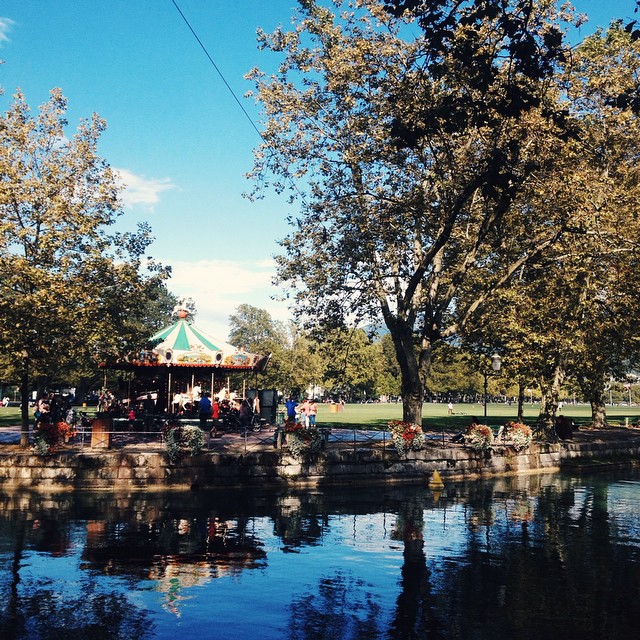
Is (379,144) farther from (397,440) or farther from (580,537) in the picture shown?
(580,537)

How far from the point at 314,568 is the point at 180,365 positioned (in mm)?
18947

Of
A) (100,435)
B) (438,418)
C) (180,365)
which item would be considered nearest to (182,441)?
(100,435)

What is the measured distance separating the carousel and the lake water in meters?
10.5

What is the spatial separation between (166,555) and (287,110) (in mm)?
18661

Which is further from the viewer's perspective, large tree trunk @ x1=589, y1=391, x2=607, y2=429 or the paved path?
large tree trunk @ x1=589, y1=391, x2=607, y2=429

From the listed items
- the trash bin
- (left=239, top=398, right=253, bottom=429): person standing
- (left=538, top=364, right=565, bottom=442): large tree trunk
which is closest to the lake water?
the trash bin

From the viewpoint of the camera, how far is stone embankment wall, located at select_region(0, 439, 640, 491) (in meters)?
21.0

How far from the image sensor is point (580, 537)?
15555mm

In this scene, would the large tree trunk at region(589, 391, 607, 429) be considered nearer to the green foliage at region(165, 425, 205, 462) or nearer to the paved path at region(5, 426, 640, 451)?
the paved path at region(5, 426, 640, 451)

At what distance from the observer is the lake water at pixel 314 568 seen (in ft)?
30.6

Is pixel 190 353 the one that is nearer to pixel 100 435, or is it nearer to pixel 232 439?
pixel 232 439

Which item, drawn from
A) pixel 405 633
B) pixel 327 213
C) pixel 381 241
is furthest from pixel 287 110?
pixel 405 633

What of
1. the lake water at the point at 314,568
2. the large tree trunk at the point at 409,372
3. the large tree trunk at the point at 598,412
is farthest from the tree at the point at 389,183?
the large tree trunk at the point at 598,412

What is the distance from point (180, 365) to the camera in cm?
3012
